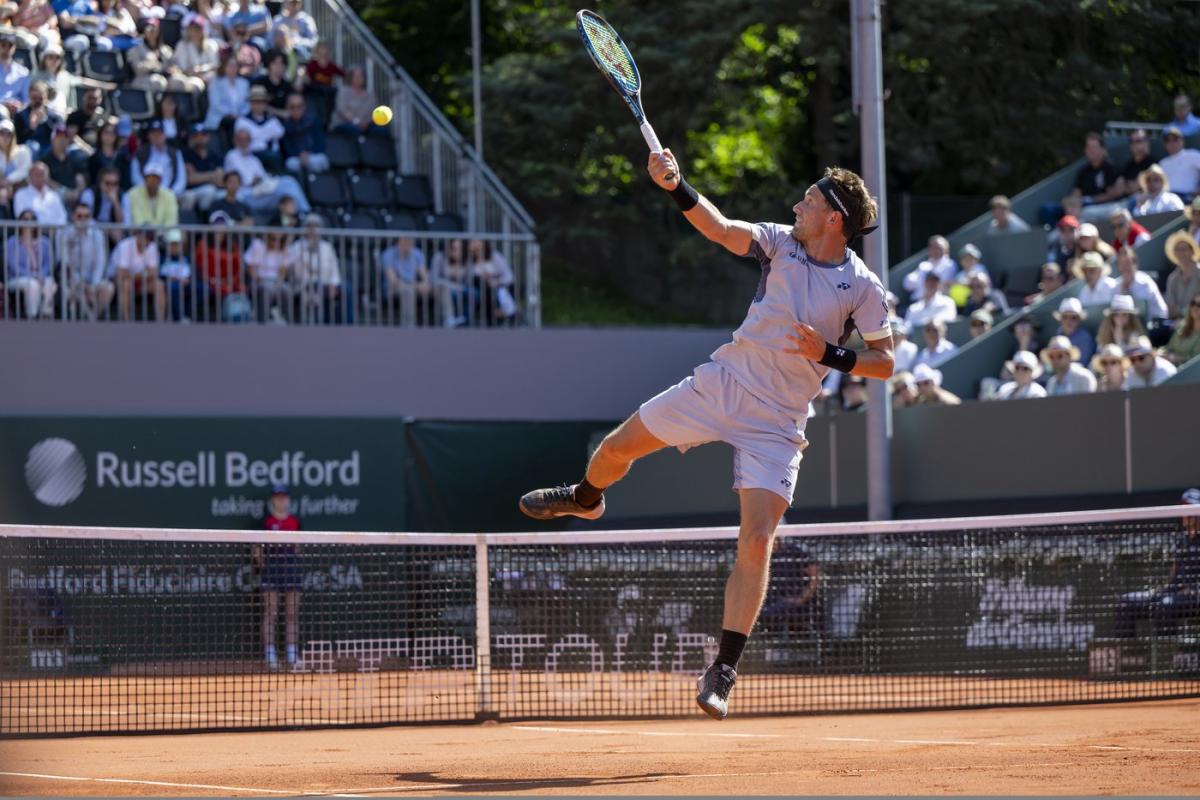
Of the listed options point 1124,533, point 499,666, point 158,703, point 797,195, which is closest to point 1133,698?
point 1124,533

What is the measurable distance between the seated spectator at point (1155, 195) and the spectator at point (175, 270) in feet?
32.9

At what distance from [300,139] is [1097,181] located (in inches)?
356

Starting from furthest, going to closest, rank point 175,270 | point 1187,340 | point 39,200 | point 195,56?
point 195,56 < point 175,270 < point 39,200 < point 1187,340

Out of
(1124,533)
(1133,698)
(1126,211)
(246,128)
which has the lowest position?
(1133,698)

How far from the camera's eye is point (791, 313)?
7887 mm

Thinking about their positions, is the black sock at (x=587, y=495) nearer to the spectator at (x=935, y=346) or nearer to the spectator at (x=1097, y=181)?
the spectator at (x=935, y=346)

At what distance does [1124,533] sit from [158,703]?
22.0 ft

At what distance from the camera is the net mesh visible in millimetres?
8805

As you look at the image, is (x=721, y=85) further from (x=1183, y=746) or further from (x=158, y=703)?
(x=1183, y=746)

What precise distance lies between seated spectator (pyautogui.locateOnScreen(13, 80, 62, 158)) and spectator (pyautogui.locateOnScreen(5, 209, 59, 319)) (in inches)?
61.3

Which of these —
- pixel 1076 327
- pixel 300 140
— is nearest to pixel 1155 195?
pixel 1076 327

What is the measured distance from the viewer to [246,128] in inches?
757

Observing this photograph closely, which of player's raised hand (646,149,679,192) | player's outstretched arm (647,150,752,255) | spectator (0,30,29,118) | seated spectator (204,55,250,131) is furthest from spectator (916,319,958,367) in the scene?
player's raised hand (646,149,679,192)

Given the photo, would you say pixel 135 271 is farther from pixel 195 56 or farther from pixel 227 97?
pixel 195 56
